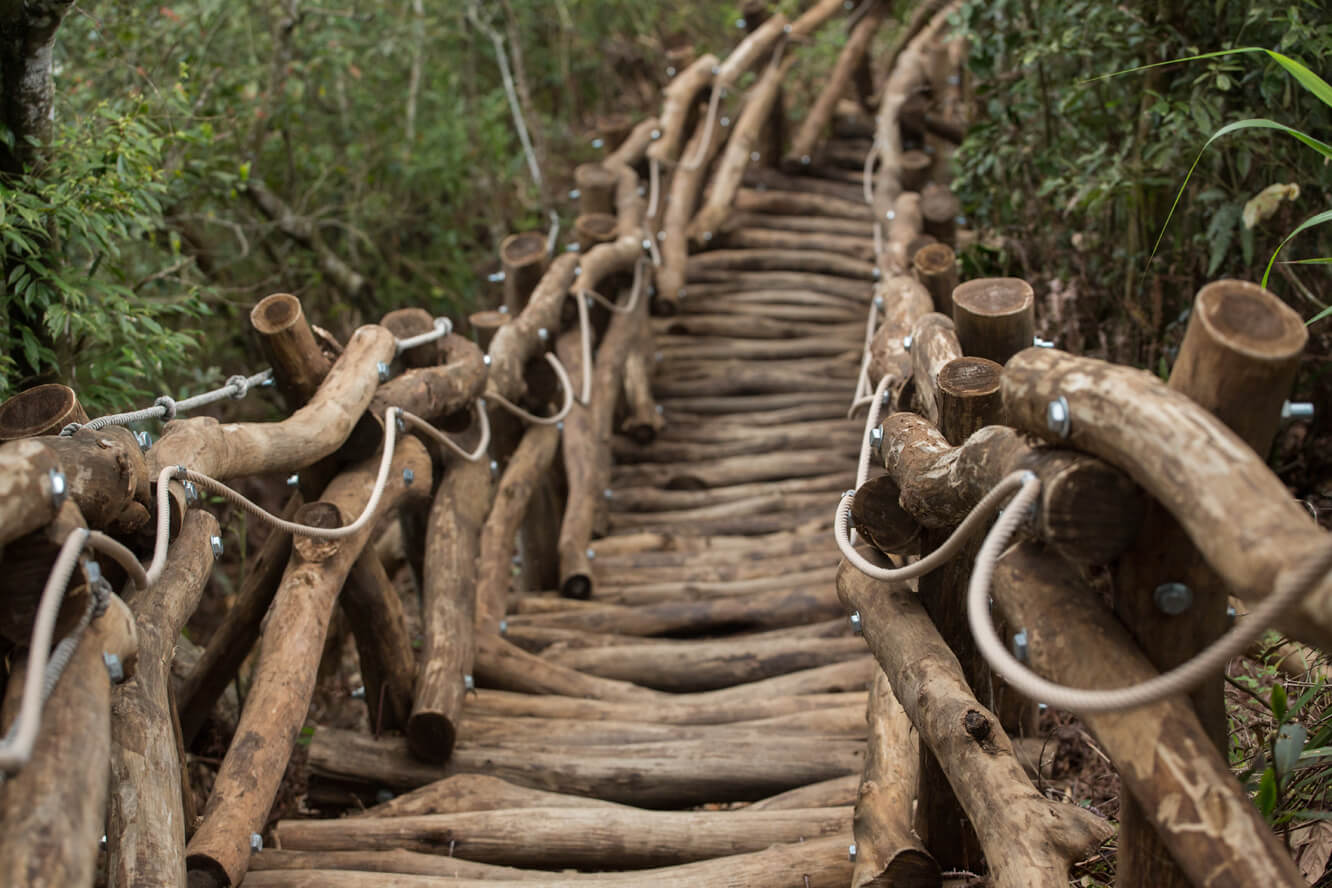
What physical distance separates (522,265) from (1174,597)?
397 cm

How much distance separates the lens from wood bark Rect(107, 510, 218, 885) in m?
2.22

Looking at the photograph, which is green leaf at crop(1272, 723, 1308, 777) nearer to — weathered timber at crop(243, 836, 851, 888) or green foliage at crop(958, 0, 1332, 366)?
weathered timber at crop(243, 836, 851, 888)

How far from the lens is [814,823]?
3053 mm

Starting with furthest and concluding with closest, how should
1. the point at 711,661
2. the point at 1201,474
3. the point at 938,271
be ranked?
the point at 938,271 < the point at 711,661 < the point at 1201,474

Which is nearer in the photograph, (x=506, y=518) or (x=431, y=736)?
(x=431, y=736)

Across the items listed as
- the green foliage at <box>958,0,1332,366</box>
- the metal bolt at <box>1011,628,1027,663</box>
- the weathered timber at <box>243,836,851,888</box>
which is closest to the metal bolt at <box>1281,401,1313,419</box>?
the metal bolt at <box>1011,628,1027,663</box>

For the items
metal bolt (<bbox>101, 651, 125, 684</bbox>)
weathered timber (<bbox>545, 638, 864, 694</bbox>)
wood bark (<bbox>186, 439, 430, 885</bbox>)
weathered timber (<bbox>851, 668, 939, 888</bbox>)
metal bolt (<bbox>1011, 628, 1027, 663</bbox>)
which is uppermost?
metal bolt (<bbox>101, 651, 125, 684</bbox>)

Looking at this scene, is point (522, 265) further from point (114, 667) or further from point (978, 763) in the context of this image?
point (978, 763)

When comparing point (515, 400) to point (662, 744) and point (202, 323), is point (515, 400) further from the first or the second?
point (202, 323)

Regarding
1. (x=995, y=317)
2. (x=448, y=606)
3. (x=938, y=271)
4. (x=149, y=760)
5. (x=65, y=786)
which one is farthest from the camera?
(x=938, y=271)

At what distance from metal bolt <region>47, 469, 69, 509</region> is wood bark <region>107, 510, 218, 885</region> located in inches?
17.9

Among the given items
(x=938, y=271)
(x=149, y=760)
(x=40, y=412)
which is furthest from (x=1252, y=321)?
(x=938, y=271)

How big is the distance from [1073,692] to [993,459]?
59 centimetres

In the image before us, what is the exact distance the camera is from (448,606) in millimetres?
3846
